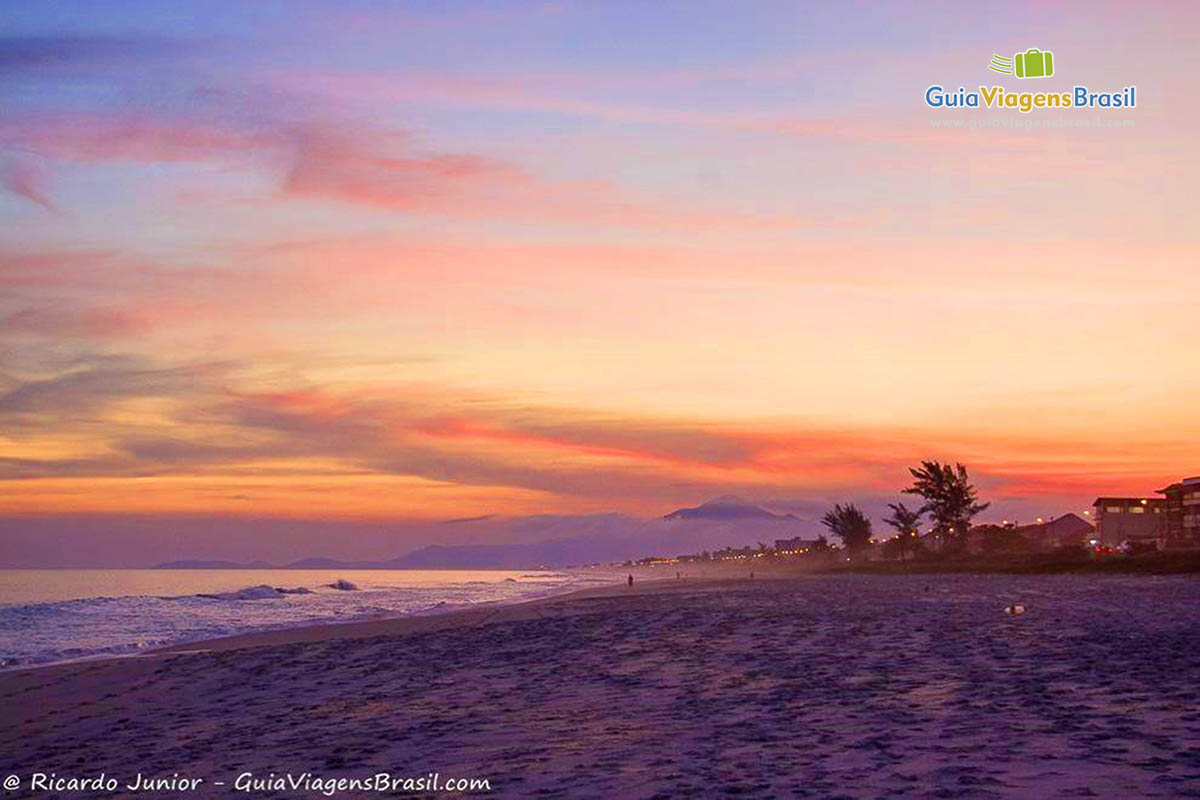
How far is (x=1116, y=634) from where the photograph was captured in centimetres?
2231

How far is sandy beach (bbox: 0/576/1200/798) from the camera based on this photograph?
9781mm

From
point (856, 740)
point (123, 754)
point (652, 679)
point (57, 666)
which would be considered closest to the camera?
point (856, 740)

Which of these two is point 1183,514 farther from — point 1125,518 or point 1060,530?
point 1060,530

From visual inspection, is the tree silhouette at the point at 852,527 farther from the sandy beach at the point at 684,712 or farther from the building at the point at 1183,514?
the sandy beach at the point at 684,712

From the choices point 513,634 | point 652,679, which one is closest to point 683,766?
point 652,679

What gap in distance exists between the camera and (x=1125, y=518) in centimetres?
12988

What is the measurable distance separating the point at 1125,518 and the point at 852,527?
39.6 m

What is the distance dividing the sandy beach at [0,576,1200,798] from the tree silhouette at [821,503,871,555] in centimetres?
13338

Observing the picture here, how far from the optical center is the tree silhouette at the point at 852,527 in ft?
521

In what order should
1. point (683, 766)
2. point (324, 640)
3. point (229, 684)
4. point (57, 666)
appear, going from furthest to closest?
point (324, 640) → point (57, 666) → point (229, 684) → point (683, 766)

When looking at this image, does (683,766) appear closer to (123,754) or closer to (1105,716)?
(1105,716)

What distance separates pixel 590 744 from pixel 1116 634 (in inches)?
587

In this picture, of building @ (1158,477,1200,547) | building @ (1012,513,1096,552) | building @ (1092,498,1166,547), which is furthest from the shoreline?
building @ (1012,513,1096,552)

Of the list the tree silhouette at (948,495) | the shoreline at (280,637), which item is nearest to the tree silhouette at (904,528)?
the tree silhouette at (948,495)
